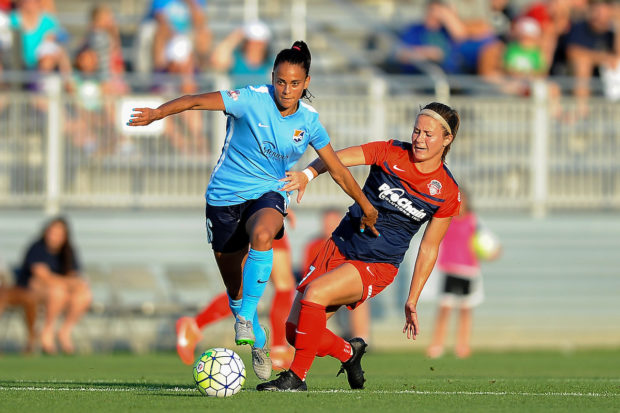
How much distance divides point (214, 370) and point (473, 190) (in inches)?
395

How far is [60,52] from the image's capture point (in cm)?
1800

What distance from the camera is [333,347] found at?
8.48 meters

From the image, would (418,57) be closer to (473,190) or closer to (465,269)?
(473,190)

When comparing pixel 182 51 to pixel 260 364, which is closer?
pixel 260 364

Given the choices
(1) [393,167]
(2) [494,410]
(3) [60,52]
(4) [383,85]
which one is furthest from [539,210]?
(2) [494,410]

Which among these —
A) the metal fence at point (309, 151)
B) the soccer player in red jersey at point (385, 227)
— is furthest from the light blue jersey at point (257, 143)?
the metal fence at point (309, 151)

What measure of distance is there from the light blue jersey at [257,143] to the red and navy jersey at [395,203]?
0.49m

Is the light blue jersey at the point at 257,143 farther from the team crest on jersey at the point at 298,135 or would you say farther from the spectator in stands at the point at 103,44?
the spectator in stands at the point at 103,44

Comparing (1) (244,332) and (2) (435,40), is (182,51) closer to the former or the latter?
(2) (435,40)

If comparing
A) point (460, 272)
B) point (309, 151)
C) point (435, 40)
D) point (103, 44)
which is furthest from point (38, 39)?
point (460, 272)

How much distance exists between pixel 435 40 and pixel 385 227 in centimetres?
1101

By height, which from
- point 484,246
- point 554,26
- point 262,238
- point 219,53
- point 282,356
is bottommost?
point 282,356

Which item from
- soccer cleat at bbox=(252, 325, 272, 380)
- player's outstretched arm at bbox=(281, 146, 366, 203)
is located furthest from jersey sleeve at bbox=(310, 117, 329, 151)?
soccer cleat at bbox=(252, 325, 272, 380)

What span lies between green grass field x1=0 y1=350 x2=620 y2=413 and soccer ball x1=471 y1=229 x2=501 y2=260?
9.50 feet
